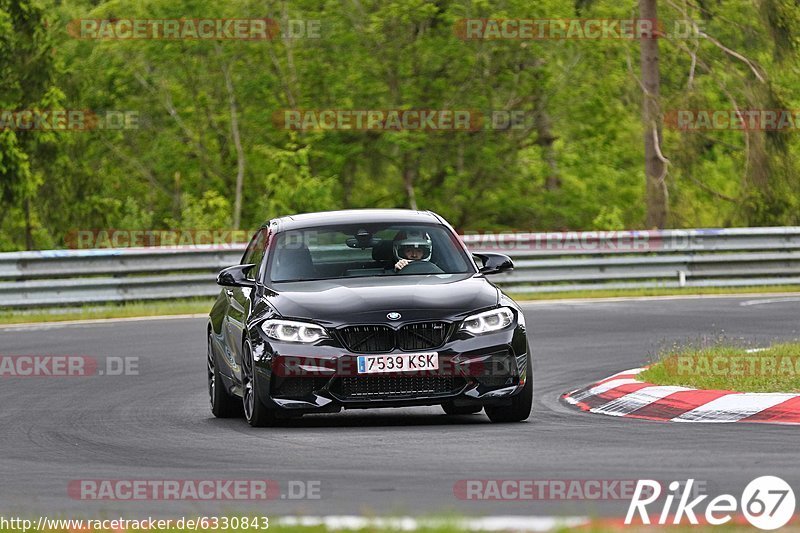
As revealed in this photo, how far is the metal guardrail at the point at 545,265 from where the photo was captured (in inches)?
912

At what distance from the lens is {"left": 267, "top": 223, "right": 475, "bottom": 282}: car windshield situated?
11734 millimetres

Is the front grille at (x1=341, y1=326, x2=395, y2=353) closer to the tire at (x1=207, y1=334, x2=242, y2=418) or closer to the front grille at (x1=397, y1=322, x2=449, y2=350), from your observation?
the front grille at (x1=397, y1=322, x2=449, y2=350)

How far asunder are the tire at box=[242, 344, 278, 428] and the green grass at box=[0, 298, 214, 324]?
11731 millimetres

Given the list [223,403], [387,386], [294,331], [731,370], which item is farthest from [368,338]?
[731,370]

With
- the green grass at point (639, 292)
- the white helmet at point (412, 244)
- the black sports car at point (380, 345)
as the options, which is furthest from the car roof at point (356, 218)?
the green grass at point (639, 292)

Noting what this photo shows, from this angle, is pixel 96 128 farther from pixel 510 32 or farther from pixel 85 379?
pixel 85 379

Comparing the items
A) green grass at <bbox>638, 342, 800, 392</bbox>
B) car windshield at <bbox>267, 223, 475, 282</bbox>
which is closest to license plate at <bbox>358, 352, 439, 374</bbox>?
car windshield at <bbox>267, 223, 475, 282</bbox>

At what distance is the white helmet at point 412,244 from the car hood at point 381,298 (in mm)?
423

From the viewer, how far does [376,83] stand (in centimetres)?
3831

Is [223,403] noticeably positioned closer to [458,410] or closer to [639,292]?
[458,410]

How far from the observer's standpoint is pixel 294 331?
35.1ft

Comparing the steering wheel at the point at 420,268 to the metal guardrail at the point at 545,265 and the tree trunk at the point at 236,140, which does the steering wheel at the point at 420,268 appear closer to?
the metal guardrail at the point at 545,265

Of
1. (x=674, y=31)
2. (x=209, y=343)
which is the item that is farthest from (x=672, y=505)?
(x=674, y=31)

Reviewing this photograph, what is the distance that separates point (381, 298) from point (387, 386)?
2.02 ft
